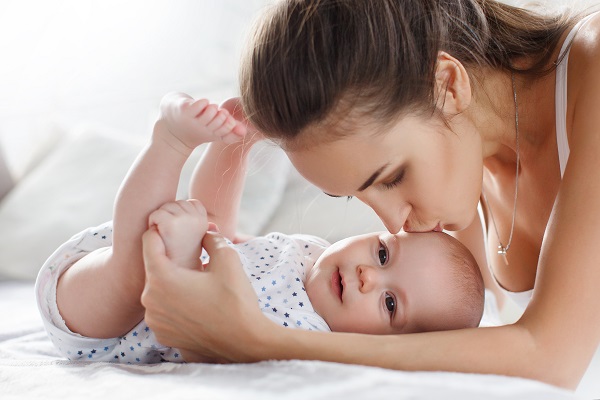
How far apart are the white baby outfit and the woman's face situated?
0.70 ft

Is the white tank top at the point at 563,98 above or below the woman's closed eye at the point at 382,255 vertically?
above

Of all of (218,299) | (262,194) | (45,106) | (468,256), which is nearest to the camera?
(218,299)

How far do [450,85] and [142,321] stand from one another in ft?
2.21

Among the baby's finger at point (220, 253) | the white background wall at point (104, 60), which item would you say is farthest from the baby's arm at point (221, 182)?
the white background wall at point (104, 60)

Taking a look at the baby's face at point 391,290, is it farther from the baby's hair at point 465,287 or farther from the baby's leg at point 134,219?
the baby's leg at point 134,219

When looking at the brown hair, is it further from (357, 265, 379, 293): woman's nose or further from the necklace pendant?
the necklace pendant

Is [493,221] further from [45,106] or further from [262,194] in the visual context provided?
[45,106]

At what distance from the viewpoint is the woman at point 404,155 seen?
3.50ft

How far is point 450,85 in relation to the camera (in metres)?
1.20

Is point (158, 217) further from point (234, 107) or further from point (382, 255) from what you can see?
point (382, 255)

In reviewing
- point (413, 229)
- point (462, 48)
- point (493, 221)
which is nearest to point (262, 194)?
point (493, 221)

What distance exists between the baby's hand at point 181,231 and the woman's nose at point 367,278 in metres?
0.31

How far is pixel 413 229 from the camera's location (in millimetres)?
1353

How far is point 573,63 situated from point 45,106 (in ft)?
5.93
